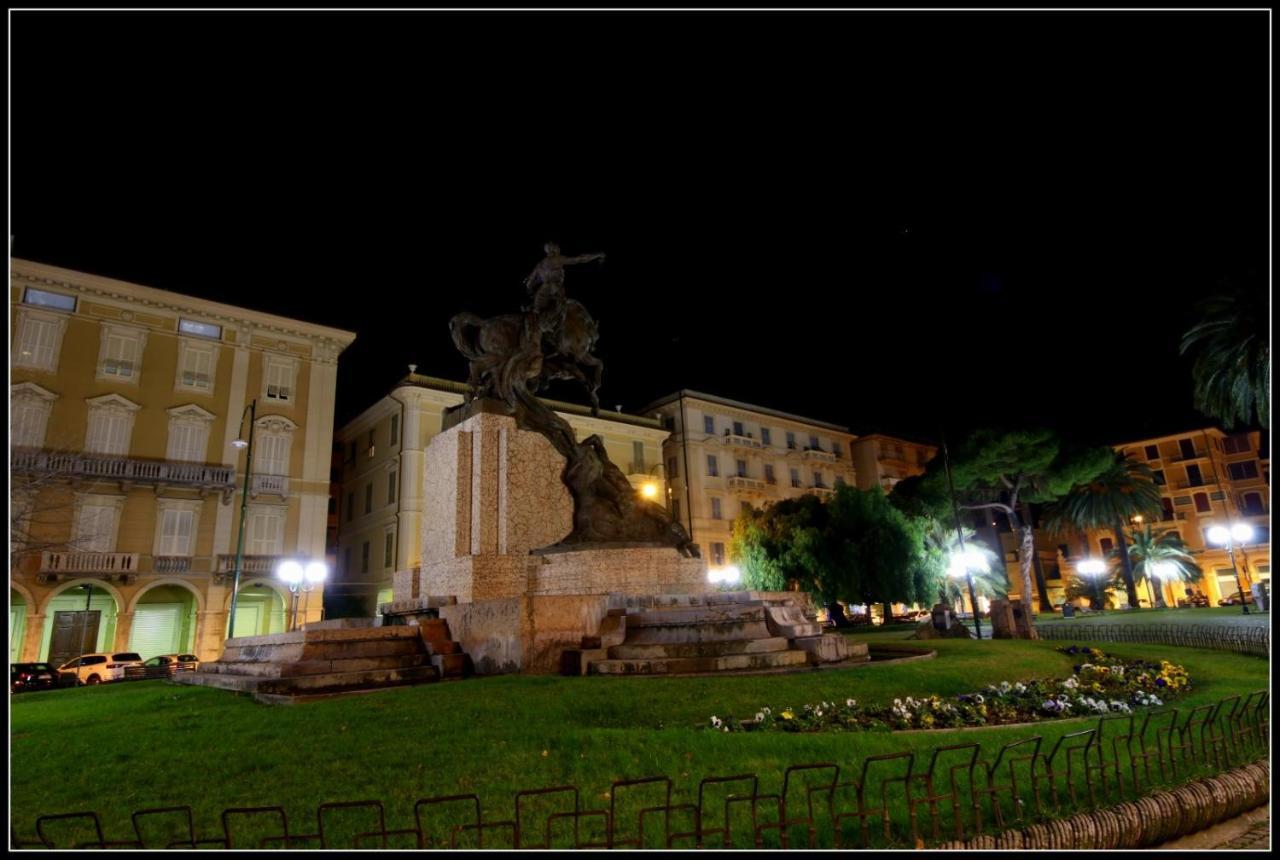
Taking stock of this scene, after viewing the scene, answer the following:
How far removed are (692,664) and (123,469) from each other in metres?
29.0

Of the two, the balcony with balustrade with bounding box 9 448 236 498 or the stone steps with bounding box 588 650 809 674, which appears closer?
the stone steps with bounding box 588 650 809 674

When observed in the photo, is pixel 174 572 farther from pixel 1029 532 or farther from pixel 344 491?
pixel 1029 532

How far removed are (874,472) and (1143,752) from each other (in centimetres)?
5566

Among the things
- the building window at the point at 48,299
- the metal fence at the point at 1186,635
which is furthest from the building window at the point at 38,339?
the metal fence at the point at 1186,635

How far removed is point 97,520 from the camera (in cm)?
2841

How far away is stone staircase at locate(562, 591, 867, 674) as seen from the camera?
9.60m

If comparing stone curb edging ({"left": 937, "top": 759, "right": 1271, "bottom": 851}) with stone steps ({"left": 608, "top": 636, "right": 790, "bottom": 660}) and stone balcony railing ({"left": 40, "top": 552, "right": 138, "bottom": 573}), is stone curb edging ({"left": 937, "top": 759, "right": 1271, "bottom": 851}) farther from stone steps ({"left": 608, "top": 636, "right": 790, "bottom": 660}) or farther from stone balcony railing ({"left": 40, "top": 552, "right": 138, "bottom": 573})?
stone balcony railing ({"left": 40, "top": 552, "right": 138, "bottom": 573})

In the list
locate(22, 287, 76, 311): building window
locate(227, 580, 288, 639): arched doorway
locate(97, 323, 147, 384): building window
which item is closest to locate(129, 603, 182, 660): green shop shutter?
locate(227, 580, 288, 639): arched doorway

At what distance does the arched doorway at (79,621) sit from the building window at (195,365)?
8.93 m

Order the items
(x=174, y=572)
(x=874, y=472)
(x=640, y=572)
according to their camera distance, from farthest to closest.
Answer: (x=874, y=472) < (x=174, y=572) < (x=640, y=572)

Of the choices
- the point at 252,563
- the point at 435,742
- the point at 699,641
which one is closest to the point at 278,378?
the point at 252,563

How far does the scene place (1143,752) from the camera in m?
5.11

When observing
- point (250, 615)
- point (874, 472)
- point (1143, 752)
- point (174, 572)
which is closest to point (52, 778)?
point (1143, 752)

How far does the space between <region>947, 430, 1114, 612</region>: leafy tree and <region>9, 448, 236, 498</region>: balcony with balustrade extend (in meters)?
36.1
